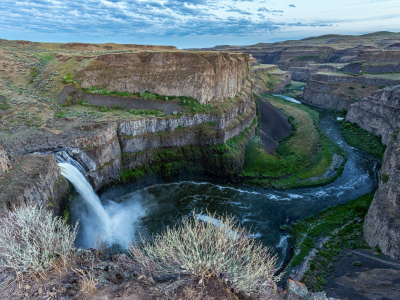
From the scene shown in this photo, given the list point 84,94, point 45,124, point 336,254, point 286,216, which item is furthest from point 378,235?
point 84,94

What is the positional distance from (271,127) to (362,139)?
1797 cm

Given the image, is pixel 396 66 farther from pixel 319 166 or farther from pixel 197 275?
pixel 197 275

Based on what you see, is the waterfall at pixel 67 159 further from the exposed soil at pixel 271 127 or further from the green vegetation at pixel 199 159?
the exposed soil at pixel 271 127

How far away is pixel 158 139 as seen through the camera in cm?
3412

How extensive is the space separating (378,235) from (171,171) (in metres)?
24.5

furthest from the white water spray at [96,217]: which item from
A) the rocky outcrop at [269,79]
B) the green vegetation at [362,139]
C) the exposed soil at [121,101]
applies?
the rocky outcrop at [269,79]

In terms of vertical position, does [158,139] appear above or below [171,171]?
above

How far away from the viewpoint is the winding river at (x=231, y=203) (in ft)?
83.5

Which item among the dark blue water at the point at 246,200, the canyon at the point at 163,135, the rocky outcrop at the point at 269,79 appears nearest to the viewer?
the canyon at the point at 163,135

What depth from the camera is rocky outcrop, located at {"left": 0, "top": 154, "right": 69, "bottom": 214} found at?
17.3 metres

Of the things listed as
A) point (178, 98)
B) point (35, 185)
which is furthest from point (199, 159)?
point (35, 185)

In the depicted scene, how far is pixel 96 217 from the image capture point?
24469 mm

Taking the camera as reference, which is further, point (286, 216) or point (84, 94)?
point (84, 94)

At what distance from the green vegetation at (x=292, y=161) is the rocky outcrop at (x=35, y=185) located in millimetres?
23776
